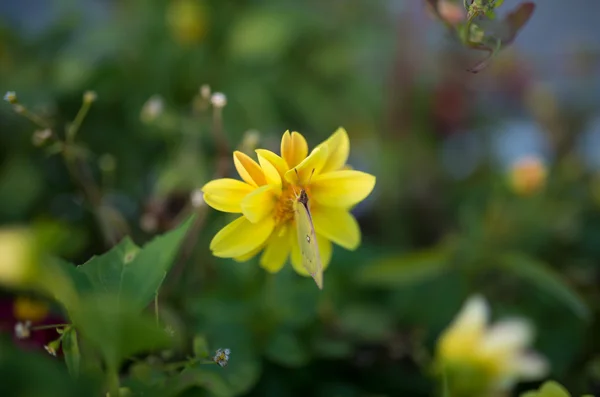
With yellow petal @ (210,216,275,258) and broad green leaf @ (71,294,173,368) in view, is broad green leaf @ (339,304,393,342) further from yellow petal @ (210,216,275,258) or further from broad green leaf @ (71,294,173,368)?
broad green leaf @ (71,294,173,368)

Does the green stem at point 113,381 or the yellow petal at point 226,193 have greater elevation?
the yellow petal at point 226,193

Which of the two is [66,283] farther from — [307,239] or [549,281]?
[549,281]

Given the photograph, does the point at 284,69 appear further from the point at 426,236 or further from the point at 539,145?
the point at 539,145

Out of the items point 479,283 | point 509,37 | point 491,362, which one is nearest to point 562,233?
point 479,283

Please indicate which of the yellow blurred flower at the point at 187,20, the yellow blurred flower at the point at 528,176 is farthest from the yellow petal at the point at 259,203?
the yellow blurred flower at the point at 187,20

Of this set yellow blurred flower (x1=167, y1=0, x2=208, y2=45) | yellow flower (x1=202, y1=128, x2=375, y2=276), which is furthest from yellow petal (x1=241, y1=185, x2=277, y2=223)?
yellow blurred flower (x1=167, y1=0, x2=208, y2=45)

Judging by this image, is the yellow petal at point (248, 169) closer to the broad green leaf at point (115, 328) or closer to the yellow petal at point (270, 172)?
the yellow petal at point (270, 172)
